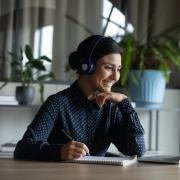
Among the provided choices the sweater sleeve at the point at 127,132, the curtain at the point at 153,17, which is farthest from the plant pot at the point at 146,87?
the sweater sleeve at the point at 127,132

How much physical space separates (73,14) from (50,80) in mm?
514

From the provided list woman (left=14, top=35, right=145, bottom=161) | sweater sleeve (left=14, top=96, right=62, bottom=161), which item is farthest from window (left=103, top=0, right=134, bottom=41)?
sweater sleeve (left=14, top=96, right=62, bottom=161)

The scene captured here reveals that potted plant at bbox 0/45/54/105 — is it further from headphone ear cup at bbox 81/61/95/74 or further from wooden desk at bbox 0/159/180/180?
wooden desk at bbox 0/159/180/180

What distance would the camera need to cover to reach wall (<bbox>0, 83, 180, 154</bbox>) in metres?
2.91

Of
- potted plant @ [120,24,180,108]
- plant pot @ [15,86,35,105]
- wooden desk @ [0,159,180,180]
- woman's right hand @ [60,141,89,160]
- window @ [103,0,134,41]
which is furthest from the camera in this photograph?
window @ [103,0,134,41]

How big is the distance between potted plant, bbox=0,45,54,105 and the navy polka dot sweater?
925 mm

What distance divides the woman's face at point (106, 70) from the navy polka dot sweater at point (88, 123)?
3.3 inches

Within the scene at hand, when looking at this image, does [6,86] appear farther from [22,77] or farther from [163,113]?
[163,113]

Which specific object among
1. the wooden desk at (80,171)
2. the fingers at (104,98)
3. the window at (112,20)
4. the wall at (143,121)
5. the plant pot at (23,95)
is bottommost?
the wall at (143,121)

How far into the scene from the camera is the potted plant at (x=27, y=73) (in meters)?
2.70

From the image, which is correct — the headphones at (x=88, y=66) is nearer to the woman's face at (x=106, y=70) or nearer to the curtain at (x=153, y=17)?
the woman's face at (x=106, y=70)

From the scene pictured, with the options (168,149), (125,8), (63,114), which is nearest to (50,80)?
(125,8)

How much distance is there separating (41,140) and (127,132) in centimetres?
42

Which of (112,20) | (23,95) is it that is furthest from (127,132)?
(112,20)
